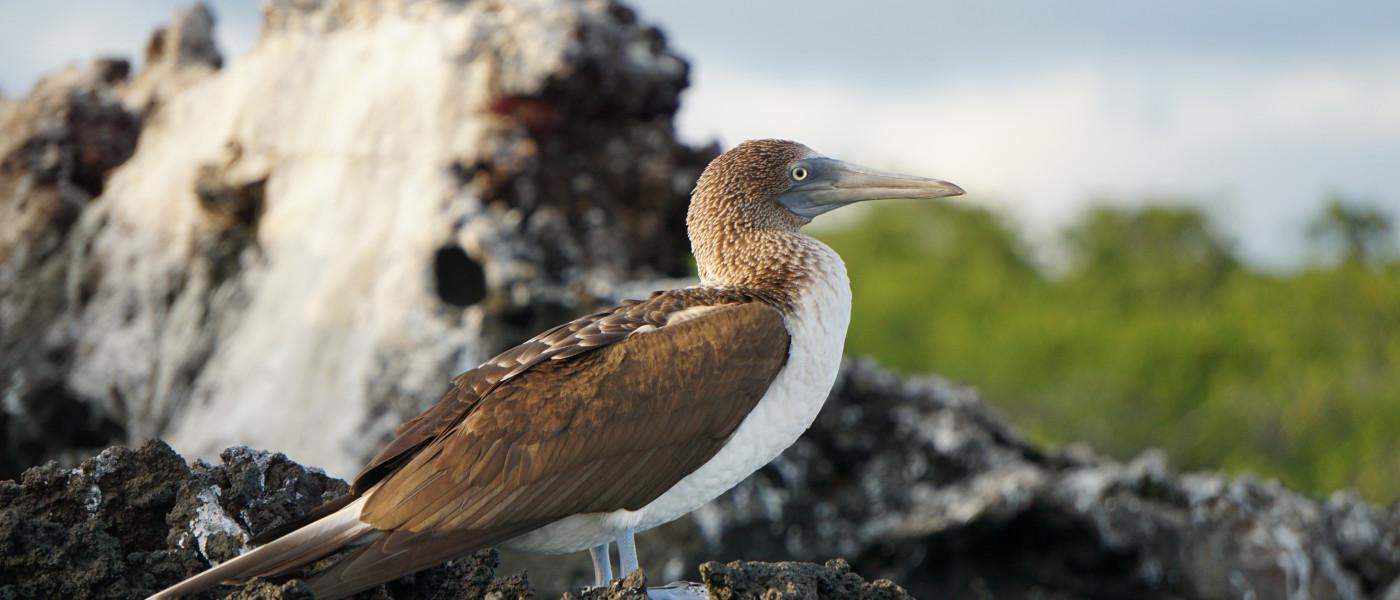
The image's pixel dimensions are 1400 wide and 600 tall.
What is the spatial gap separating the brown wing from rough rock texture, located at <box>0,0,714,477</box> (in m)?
3.64

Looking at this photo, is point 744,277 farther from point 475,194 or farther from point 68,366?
point 68,366

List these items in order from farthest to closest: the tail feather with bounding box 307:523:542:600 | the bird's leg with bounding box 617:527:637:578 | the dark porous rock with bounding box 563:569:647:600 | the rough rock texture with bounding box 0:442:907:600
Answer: the bird's leg with bounding box 617:527:637:578
the rough rock texture with bounding box 0:442:907:600
the tail feather with bounding box 307:523:542:600
the dark porous rock with bounding box 563:569:647:600

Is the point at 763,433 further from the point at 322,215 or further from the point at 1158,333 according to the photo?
the point at 1158,333

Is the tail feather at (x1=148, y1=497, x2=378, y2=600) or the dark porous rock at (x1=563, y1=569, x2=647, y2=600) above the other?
the tail feather at (x1=148, y1=497, x2=378, y2=600)

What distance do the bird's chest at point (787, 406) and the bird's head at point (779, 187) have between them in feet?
2.01

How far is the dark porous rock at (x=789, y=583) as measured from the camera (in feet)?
16.3

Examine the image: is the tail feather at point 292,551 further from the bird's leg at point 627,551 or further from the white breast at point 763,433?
the bird's leg at point 627,551

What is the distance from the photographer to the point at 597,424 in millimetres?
5680

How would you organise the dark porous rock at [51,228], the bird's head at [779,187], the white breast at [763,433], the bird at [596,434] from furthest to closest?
the dark porous rock at [51,228] < the bird's head at [779,187] < the white breast at [763,433] < the bird at [596,434]

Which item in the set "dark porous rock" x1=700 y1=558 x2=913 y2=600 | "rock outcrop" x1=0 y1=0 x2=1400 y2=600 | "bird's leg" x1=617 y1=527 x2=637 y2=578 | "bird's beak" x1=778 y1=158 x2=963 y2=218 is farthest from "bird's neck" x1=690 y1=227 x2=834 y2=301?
"rock outcrop" x1=0 y1=0 x2=1400 y2=600

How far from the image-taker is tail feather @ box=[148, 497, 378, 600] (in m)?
5.02

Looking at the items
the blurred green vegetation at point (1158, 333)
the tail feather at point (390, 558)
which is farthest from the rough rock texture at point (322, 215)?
the blurred green vegetation at point (1158, 333)

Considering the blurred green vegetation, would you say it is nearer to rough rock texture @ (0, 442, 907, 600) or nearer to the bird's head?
the bird's head

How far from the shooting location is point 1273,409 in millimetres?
26312
